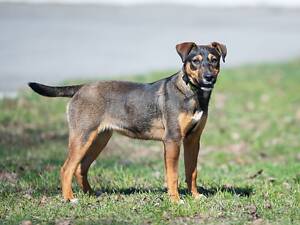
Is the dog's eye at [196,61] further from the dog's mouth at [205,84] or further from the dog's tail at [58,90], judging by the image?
the dog's tail at [58,90]

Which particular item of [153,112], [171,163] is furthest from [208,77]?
[171,163]

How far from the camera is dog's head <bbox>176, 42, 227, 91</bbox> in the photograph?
7.57m

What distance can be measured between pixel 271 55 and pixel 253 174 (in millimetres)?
17195

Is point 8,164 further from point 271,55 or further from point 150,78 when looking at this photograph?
point 271,55

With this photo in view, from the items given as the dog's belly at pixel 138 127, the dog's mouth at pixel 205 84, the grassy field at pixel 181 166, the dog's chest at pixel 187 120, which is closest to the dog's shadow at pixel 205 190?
the grassy field at pixel 181 166

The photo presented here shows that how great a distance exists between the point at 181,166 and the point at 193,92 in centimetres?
Result: 362

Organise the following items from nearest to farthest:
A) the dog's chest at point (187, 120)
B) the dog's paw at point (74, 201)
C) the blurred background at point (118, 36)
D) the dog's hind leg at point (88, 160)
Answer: the dog's paw at point (74, 201)
the dog's chest at point (187, 120)
the dog's hind leg at point (88, 160)
the blurred background at point (118, 36)

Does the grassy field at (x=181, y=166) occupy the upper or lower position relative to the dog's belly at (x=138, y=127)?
lower

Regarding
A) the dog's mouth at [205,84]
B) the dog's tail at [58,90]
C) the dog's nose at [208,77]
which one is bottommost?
the dog's tail at [58,90]

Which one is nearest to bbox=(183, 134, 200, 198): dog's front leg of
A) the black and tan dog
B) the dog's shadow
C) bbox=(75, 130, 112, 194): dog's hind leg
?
the black and tan dog

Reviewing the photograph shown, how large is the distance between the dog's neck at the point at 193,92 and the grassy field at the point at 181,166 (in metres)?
1.04

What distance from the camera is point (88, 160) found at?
28.2ft

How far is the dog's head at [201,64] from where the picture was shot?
7.57 m

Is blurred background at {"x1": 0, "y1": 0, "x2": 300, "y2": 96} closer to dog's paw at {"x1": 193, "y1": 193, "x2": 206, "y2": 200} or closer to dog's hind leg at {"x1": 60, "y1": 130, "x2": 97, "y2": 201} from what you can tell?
dog's hind leg at {"x1": 60, "y1": 130, "x2": 97, "y2": 201}
